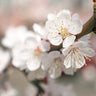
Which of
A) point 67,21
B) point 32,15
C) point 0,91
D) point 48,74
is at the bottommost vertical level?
point 32,15

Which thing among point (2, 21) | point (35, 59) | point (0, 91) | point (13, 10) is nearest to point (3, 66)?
point (0, 91)

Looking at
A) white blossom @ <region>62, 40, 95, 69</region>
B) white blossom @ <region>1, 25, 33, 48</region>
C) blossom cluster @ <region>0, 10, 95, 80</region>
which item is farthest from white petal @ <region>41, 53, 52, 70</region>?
white blossom @ <region>1, 25, 33, 48</region>

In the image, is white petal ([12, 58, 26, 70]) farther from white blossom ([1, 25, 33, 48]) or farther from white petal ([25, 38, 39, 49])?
white blossom ([1, 25, 33, 48])

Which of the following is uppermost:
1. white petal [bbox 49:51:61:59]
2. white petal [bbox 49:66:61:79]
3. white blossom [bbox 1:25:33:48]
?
white petal [bbox 49:51:61:59]

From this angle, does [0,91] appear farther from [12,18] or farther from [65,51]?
[12,18]

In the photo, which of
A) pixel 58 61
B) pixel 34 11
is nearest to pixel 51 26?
pixel 58 61

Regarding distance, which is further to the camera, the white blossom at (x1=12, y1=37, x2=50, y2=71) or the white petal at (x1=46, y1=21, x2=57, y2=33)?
the white blossom at (x1=12, y1=37, x2=50, y2=71)
